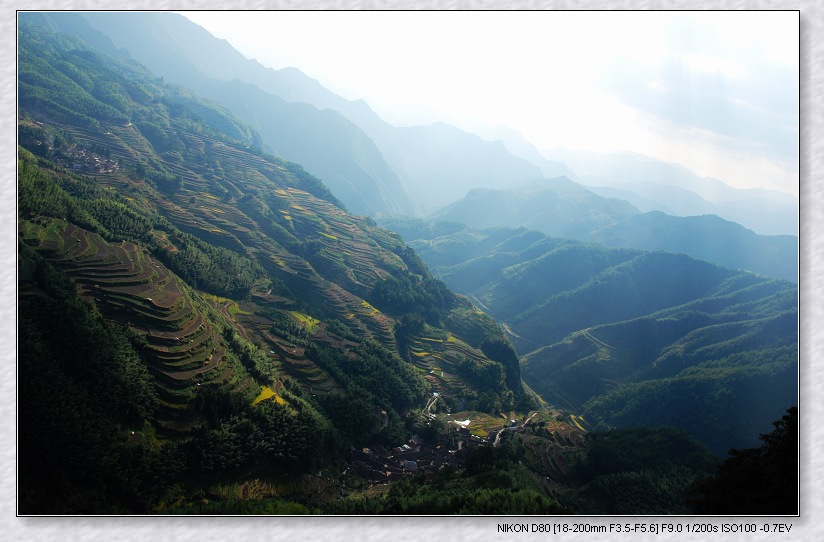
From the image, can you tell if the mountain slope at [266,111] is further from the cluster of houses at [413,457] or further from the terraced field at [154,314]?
the cluster of houses at [413,457]

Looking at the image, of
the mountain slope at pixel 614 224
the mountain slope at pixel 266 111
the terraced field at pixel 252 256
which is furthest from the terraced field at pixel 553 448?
the mountain slope at pixel 266 111

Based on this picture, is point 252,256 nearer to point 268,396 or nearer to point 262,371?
point 262,371

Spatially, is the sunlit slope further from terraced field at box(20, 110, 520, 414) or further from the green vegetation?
the green vegetation

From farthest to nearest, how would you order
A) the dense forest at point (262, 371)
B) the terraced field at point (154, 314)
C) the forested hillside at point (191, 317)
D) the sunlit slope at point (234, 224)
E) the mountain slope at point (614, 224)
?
1. the mountain slope at point (614, 224)
2. the sunlit slope at point (234, 224)
3. the terraced field at point (154, 314)
4. the forested hillside at point (191, 317)
5. the dense forest at point (262, 371)

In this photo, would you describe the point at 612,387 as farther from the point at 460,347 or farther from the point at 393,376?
the point at 393,376

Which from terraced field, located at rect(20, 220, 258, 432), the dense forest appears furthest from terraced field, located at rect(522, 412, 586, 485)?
terraced field, located at rect(20, 220, 258, 432)

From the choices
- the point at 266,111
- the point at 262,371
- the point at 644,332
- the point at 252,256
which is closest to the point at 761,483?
the point at 262,371

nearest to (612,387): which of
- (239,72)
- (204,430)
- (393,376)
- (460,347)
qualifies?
(460,347)
